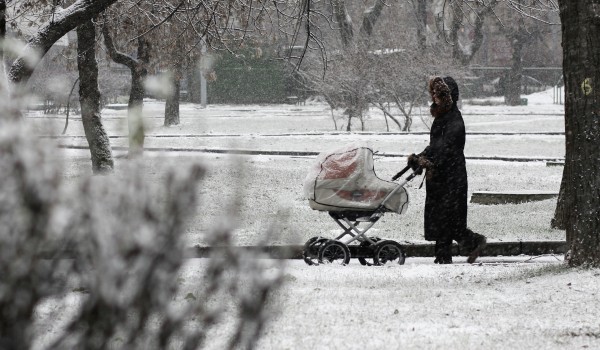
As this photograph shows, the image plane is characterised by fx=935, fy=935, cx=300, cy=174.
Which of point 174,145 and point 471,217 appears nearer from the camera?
point 471,217

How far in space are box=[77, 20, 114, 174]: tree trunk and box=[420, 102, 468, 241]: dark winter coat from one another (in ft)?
25.3

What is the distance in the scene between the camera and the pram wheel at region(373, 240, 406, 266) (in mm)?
8487

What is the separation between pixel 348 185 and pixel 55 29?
11.9ft

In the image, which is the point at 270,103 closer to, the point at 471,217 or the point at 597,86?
the point at 471,217

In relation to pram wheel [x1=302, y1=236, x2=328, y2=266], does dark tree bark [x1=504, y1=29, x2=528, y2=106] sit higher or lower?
higher

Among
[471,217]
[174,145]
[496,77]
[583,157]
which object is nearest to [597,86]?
[583,157]

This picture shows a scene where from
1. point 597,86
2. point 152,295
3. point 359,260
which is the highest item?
point 597,86

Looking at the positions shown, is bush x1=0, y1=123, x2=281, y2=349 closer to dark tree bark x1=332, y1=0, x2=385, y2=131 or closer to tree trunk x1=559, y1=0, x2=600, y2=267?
tree trunk x1=559, y1=0, x2=600, y2=267

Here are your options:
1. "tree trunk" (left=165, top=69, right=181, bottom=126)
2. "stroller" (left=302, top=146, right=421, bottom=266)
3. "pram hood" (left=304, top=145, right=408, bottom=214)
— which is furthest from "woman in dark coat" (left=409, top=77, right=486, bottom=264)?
"tree trunk" (left=165, top=69, right=181, bottom=126)

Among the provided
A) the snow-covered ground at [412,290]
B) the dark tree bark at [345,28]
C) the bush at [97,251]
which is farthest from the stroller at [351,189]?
the dark tree bark at [345,28]

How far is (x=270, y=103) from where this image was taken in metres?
59.1

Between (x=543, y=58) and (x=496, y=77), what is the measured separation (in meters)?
5.04

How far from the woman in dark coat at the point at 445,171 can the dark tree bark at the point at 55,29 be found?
10.8ft

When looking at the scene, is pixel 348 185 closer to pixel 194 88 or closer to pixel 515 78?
pixel 515 78
